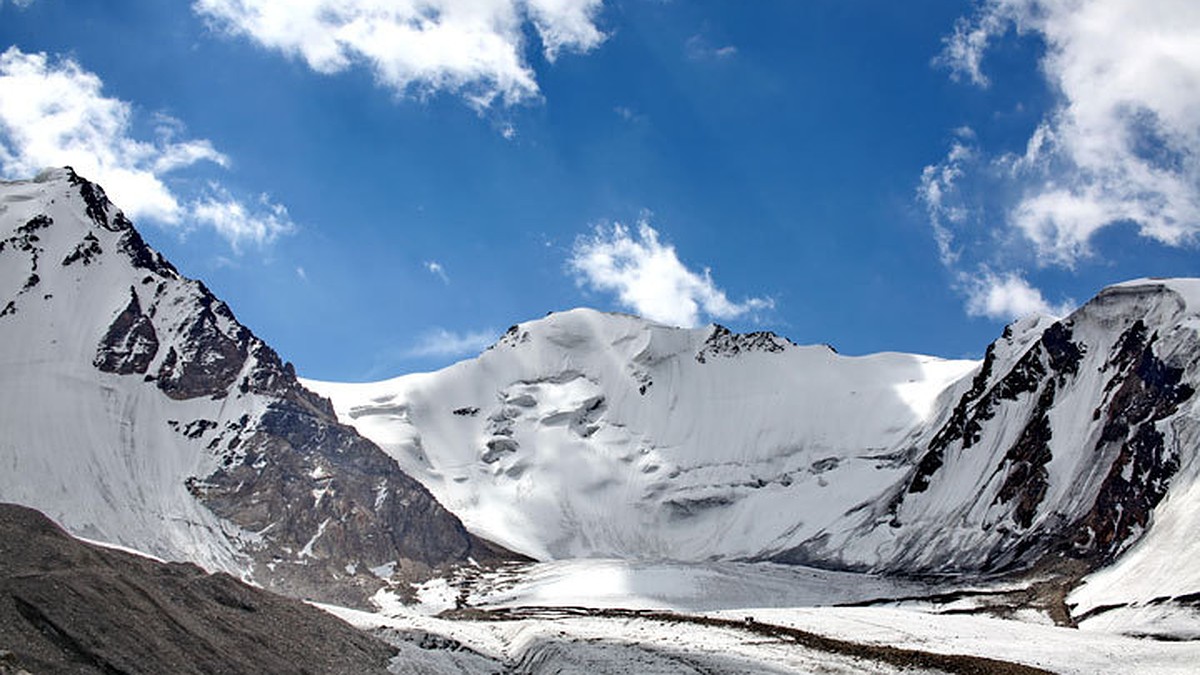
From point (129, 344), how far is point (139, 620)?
6391 inches

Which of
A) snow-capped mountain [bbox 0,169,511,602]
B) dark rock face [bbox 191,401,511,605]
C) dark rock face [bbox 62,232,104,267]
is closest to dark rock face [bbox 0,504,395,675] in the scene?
snow-capped mountain [bbox 0,169,511,602]

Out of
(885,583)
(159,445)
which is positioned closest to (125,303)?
(159,445)

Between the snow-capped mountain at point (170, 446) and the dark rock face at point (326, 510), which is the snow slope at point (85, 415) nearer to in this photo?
the snow-capped mountain at point (170, 446)

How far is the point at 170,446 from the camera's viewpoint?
167 m

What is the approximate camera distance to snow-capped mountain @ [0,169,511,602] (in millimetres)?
145125

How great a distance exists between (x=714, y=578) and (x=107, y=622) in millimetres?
114073

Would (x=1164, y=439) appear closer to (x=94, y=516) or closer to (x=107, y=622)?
(x=107, y=622)

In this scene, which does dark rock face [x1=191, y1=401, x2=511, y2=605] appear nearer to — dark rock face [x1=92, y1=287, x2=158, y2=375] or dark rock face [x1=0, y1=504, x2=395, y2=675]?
dark rock face [x1=92, y1=287, x2=158, y2=375]

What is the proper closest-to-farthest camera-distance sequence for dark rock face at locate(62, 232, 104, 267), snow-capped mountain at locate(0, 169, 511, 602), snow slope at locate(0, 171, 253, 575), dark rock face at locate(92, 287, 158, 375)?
snow slope at locate(0, 171, 253, 575) < snow-capped mountain at locate(0, 169, 511, 602) < dark rock face at locate(92, 287, 158, 375) < dark rock face at locate(62, 232, 104, 267)

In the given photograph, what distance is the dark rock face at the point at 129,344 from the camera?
6924 inches

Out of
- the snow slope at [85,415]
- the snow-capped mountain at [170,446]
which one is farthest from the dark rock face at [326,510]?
the snow slope at [85,415]

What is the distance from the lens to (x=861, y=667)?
42.1m

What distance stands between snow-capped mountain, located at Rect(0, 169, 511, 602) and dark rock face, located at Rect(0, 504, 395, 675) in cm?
9924

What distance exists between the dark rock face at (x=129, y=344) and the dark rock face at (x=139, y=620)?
462ft
